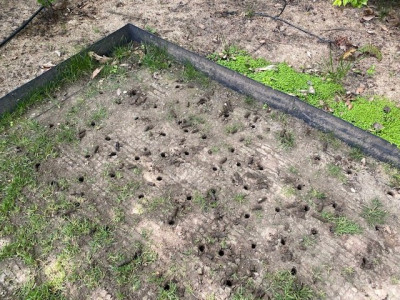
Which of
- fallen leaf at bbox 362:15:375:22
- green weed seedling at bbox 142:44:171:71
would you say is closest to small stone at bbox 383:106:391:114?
fallen leaf at bbox 362:15:375:22

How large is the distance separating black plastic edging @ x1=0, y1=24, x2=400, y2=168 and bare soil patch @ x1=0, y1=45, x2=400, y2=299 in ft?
0.35

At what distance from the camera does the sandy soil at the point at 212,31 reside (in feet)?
14.3

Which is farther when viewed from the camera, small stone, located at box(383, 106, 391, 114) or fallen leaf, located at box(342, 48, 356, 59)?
fallen leaf, located at box(342, 48, 356, 59)

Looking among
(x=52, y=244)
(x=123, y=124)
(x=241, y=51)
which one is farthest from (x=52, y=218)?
(x=241, y=51)

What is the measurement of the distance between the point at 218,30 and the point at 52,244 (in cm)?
326

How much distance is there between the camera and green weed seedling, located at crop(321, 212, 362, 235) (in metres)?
3.03

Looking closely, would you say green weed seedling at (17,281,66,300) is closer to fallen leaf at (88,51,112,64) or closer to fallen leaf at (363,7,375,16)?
fallen leaf at (88,51,112,64)

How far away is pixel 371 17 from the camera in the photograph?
4.93 m

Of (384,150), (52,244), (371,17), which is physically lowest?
(52,244)

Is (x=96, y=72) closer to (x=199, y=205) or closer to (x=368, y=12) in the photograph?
(x=199, y=205)

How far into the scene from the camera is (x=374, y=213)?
10.3ft

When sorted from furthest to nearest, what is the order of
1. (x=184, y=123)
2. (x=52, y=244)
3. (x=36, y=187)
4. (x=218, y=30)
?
(x=218, y=30) → (x=184, y=123) → (x=36, y=187) → (x=52, y=244)

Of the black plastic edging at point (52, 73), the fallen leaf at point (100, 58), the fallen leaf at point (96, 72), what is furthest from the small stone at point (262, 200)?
the black plastic edging at point (52, 73)

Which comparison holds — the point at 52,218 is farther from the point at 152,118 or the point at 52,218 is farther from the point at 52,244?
the point at 152,118
